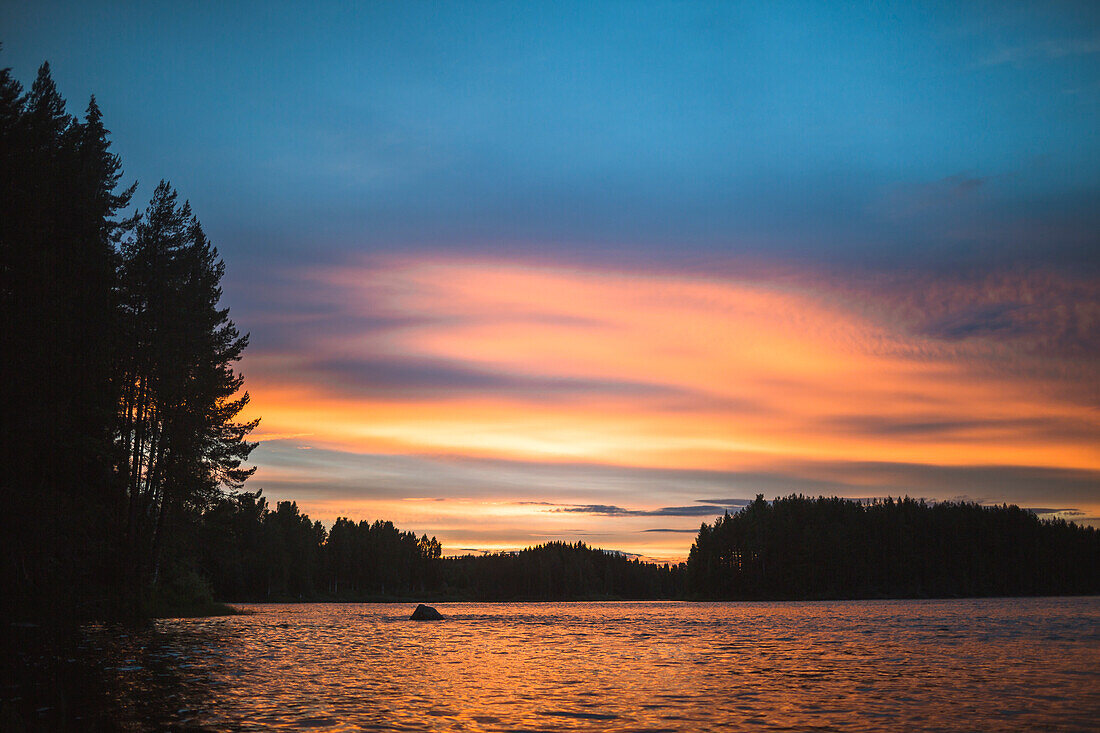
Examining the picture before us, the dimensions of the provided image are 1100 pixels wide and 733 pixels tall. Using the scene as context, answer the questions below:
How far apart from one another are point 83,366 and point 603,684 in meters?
24.4

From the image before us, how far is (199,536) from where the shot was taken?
63.1 meters

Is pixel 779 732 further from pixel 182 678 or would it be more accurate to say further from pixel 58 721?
pixel 182 678

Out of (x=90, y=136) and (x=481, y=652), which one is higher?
(x=90, y=136)

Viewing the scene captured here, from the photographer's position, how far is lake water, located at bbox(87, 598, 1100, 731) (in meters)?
18.2

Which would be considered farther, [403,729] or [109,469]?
[109,469]

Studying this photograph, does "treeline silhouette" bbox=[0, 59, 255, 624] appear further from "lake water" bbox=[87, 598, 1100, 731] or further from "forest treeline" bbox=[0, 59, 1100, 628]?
"lake water" bbox=[87, 598, 1100, 731]

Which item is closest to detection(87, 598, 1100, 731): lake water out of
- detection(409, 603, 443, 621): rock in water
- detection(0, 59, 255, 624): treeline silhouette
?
detection(0, 59, 255, 624): treeline silhouette

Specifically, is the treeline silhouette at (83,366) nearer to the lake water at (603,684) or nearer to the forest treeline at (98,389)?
the forest treeline at (98,389)

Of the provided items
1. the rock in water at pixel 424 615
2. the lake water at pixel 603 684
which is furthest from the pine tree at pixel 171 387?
the rock in water at pixel 424 615

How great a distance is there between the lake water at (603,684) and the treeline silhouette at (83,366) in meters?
4.61

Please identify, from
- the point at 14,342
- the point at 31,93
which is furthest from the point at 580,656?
the point at 31,93

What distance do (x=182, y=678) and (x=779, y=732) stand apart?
1833 centimetres

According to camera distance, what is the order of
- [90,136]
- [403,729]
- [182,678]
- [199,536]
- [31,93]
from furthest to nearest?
[199,536]
[90,136]
[31,93]
[182,678]
[403,729]

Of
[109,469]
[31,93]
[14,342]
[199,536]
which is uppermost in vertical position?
[31,93]
